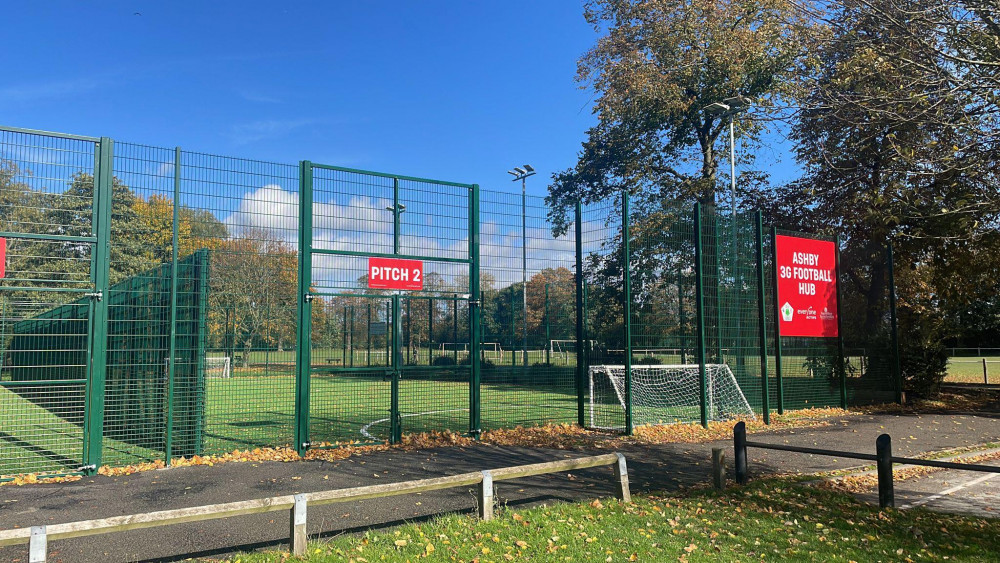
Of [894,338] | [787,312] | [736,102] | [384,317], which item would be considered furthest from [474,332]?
[894,338]

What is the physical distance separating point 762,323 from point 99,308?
40.4 feet

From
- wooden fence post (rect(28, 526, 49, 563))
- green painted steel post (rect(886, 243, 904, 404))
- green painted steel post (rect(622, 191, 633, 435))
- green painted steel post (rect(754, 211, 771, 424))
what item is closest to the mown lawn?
wooden fence post (rect(28, 526, 49, 563))

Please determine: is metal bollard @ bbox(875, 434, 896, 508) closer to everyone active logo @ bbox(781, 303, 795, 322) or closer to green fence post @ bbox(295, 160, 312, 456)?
green fence post @ bbox(295, 160, 312, 456)

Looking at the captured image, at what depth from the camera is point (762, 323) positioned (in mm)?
14461

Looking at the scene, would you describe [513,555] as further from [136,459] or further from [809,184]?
[809,184]

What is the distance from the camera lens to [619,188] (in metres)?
27.2

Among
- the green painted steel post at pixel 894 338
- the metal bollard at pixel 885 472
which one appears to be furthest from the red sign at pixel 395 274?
the green painted steel post at pixel 894 338

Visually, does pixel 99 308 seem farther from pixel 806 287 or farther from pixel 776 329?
pixel 806 287

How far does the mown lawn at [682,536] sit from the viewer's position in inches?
211

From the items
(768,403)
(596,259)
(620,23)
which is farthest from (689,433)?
(620,23)

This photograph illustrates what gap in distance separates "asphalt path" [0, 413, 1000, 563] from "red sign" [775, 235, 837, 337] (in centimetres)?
393

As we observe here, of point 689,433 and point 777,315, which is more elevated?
point 777,315

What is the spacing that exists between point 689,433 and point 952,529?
6.07 meters

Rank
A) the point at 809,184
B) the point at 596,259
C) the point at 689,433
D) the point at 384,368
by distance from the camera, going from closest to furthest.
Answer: the point at 384,368 → the point at 689,433 → the point at 596,259 → the point at 809,184
